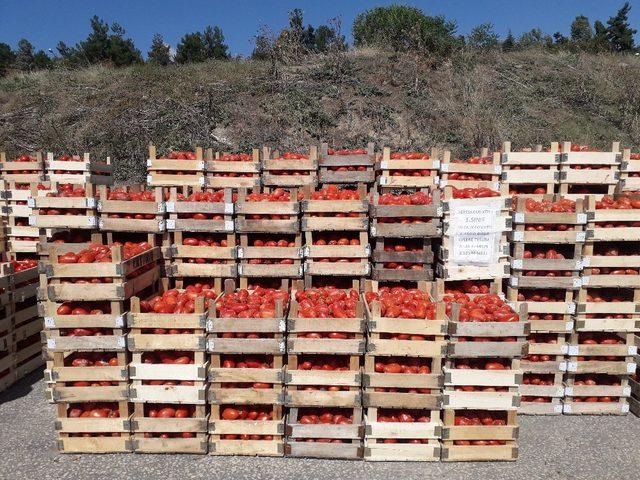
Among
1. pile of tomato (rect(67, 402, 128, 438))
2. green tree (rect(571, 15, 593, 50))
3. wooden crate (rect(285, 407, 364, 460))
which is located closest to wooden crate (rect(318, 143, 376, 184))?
wooden crate (rect(285, 407, 364, 460))

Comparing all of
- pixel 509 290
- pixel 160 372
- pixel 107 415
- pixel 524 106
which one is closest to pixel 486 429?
pixel 509 290

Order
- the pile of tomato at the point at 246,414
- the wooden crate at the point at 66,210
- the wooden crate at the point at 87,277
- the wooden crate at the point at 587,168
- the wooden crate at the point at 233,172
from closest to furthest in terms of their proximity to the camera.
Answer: the wooden crate at the point at 87,277 → the pile of tomato at the point at 246,414 → the wooden crate at the point at 66,210 → the wooden crate at the point at 587,168 → the wooden crate at the point at 233,172

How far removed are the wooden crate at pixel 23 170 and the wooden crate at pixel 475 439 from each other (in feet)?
29.0

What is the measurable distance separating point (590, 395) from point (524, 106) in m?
19.7

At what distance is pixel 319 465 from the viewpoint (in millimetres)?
5238

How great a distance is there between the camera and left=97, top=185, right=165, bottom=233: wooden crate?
670cm

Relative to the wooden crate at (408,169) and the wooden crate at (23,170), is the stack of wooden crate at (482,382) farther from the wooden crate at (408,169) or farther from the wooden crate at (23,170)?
the wooden crate at (23,170)

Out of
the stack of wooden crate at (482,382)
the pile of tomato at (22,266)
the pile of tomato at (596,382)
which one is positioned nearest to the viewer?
the stack of wooden crate at (482,382)

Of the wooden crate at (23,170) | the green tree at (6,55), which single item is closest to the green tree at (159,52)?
the green tree at (6,55)

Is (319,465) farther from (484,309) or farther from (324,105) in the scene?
(324,105)

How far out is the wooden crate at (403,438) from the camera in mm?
5273

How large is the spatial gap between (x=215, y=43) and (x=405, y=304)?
4937 cm

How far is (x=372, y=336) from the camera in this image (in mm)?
5270

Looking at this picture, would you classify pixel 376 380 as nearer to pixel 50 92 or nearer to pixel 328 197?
pixel 328 197
